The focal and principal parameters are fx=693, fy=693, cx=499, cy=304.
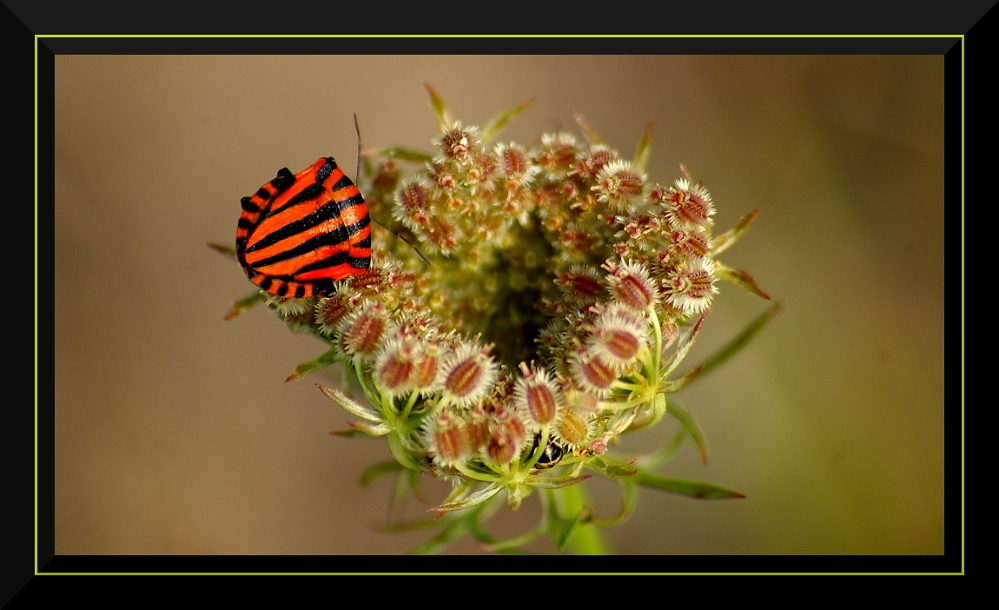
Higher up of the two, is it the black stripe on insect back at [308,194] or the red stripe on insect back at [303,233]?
the black stripe on insect back at [308,194]

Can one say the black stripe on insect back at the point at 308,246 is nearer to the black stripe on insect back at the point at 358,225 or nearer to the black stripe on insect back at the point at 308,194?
the black stripe on insect back at the point at 358,225

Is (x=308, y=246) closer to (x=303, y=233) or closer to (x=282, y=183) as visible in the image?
(x=303, y=233)

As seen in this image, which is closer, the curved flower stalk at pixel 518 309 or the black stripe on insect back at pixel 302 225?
the curved flower stalk at pixel 518 309

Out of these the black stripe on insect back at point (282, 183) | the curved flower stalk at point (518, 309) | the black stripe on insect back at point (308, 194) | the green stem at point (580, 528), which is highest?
the black stripe on insect back at point (282, 183)

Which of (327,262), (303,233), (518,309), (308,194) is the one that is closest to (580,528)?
(518,309)

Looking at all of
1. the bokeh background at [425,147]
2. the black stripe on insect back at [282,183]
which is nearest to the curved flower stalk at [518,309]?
the black stripe on insect back at [282,183]

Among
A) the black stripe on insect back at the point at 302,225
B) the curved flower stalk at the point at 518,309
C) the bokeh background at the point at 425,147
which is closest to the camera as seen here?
the curved flower stalk at the point at 518,309

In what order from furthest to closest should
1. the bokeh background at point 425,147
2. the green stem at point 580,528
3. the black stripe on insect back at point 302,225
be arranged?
the bokeh background at point 425,147 → the green stem at point 580,528 → the black stripe on insect back at point 302,225
